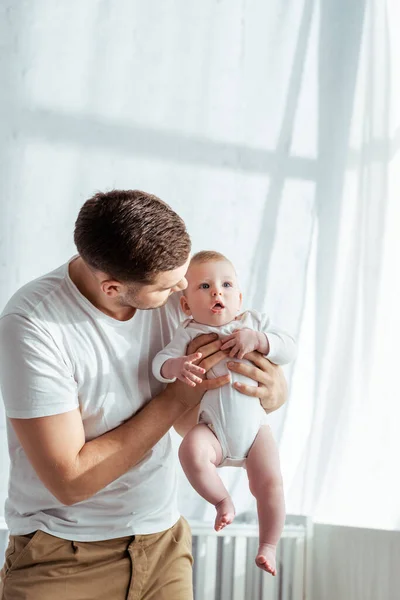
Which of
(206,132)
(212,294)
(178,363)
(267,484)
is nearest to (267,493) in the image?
(267,484)

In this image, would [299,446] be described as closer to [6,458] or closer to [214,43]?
[6,458]

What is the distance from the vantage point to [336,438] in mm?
2902

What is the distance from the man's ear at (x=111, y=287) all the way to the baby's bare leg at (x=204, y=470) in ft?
1.24

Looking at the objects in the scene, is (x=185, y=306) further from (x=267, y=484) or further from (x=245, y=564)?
A: (x=245, y=564)

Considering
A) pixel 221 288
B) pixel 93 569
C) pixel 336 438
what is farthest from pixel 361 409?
pixel 93 569

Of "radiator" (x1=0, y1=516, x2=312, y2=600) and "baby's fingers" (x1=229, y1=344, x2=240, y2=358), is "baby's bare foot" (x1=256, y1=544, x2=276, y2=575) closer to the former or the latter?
"baby's fingers" (x1=229, y1=344, x2=240, y2=358)

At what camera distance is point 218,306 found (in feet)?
6.29

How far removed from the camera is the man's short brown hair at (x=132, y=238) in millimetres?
1635

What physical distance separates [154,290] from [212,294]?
25 cm

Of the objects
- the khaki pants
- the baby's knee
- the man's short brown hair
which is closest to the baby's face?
the man's short brown hair

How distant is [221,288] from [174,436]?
0.90 m

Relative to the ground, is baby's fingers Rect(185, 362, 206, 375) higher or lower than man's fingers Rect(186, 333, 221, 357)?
lower

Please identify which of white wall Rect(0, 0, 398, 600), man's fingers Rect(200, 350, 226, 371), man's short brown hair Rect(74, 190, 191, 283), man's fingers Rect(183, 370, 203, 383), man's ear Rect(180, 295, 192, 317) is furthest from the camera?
white wall Rect(0, 0, 398, 600)

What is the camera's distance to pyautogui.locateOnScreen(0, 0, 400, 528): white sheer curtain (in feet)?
8.66
